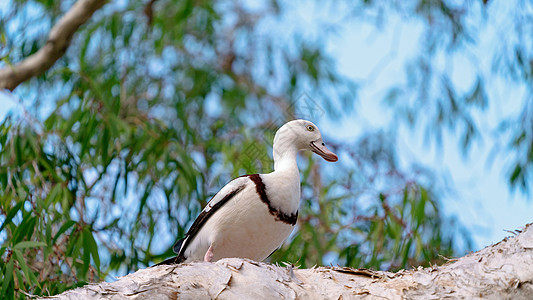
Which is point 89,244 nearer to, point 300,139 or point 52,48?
point 300,139

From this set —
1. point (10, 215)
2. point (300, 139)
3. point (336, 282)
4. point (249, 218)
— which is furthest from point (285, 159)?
point (10, 215)

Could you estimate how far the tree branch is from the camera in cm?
444

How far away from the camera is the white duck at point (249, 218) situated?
2.70 metres

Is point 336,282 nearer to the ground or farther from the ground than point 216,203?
nearer to the ground

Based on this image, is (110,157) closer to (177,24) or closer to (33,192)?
(33,192)

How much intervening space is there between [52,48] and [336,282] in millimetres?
2999

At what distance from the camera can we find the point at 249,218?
8.85 feet

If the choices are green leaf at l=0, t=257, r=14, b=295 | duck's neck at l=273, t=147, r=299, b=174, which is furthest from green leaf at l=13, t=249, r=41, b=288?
duck's neck at l=273, t=147, r=299, b=174

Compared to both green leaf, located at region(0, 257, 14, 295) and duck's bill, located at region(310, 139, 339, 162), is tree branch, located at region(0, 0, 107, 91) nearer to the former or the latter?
green leaf, located at region(0, 257, 14, 295)

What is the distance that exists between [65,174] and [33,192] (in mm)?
179

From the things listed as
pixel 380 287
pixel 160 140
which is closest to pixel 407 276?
pixel 380 287

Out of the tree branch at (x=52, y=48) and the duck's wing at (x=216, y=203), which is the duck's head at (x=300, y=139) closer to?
the duck's wing at (x=216, y=203)

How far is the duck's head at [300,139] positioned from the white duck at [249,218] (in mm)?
100

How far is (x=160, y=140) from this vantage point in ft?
13.8
